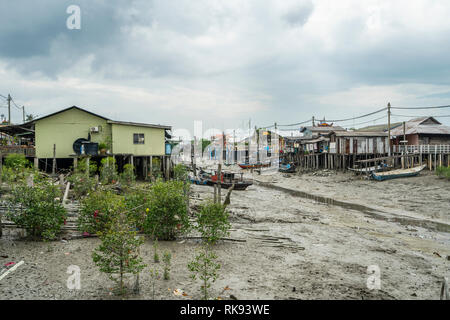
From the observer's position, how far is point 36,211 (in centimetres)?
867

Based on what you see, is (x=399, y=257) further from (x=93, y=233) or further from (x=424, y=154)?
(x=424, y=154)

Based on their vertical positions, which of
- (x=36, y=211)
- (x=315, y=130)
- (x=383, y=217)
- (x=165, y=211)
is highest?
(x=315, y=130)

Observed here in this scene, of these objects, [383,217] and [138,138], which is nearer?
[383,217]

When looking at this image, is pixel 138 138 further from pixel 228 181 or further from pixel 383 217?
pixel 383 217

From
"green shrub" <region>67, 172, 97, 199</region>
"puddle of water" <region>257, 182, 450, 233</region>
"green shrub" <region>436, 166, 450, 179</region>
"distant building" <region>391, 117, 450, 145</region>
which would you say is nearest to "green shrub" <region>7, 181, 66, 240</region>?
"green shrub" <region>67, 172, 97, 199</region>

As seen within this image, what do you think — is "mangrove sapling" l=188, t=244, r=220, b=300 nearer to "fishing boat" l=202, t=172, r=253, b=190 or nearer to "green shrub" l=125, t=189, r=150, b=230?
"green shrub" l=125, t=189, r=150, b=230

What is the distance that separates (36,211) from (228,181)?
876 inches

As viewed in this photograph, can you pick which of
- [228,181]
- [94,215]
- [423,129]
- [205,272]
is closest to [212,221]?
[205,272]

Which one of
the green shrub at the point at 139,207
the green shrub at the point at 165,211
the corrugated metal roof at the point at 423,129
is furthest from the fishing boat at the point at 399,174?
the green shrub at the point at 139,207

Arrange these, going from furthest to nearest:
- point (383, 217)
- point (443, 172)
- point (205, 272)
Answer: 1. point (443, 172)
2. point (383, 217)
3. point (205, 272)

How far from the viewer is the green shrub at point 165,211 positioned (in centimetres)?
930
